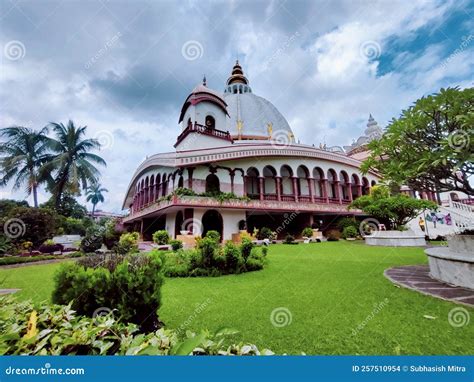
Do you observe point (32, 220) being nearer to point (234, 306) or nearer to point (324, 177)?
point (234, 306)

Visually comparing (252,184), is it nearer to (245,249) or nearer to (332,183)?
(332,183)

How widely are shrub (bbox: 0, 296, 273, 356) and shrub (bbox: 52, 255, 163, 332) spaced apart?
0.99 metres

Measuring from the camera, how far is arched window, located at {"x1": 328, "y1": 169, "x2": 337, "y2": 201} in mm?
24641

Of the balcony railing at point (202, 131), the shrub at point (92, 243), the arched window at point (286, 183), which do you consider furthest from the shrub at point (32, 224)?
the arched window at point (286, 183)

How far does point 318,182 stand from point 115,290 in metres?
24.5

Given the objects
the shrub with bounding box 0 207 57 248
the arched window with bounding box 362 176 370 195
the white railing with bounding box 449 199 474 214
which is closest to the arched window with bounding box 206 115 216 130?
the shrub with bounding box 0 207 57 248

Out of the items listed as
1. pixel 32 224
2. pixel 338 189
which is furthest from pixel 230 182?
pixel 32 224

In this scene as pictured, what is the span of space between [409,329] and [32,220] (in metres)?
17.9

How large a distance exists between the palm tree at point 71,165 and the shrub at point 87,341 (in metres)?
8.72

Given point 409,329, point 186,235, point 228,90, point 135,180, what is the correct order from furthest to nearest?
point 228,90 < point 135,180 < point 186,235 < point 409,329

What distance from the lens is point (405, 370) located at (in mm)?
1433

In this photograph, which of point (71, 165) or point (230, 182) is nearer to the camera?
point (71, 165)

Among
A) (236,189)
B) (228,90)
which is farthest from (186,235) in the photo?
(228,90)

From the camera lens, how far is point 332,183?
25203 mm
